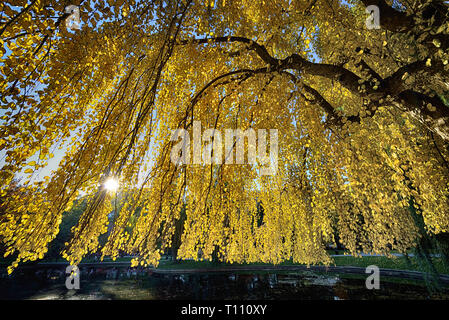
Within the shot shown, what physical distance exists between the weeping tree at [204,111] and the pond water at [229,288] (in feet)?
18.9

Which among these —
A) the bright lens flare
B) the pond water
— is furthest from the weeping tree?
the pond water

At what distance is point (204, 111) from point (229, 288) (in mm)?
11075

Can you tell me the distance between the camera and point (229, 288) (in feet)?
35.0

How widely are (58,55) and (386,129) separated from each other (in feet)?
15.1

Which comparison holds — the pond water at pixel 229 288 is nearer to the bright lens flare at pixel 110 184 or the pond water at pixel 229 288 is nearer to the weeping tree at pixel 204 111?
the weeping tree at pixel 204 111

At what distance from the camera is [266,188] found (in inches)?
182

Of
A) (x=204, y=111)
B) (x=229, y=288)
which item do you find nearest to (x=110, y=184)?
(x=204, y=111)

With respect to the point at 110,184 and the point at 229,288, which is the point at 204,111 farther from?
the point at 229,288

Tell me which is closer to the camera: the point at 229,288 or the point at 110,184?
the point at 110,184

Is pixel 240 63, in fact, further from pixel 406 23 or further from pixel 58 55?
pixel 58 55

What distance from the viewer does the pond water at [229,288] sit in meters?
8.66

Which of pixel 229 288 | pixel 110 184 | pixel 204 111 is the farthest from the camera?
pixel 229 288

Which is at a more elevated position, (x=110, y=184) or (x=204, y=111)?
(x=204, y=111)

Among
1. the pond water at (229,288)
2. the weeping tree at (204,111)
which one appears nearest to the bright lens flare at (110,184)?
the weeping tree at (204,111)
